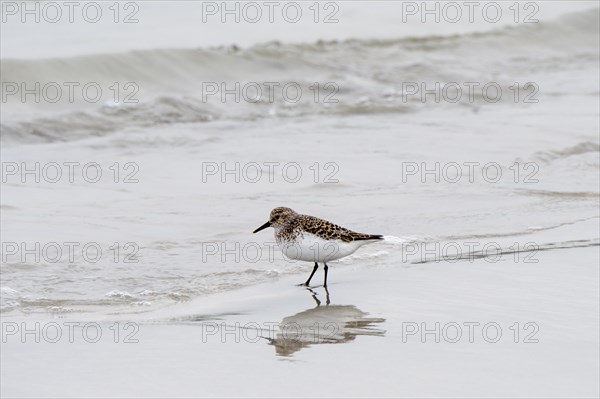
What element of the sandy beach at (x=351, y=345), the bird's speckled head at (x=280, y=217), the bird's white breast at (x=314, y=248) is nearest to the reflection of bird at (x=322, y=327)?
the sandy beach at (x=351, y=345)

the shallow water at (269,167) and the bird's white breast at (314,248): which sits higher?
the shallow water at (269,167)

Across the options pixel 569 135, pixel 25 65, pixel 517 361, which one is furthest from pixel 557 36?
pixel 517 361

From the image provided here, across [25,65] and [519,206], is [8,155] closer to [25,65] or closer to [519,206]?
[25,65]

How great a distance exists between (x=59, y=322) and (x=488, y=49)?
51.0 feet

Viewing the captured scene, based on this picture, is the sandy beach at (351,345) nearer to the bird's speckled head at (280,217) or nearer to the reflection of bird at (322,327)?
the reflection of bird at (322,327)

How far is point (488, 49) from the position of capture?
20.9 m

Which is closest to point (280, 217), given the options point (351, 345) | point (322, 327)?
point (322, 327)

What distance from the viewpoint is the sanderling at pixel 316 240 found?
7.52m

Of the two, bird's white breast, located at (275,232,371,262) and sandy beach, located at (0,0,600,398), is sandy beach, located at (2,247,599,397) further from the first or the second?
bird's white breast, located at (275,232,371,262)

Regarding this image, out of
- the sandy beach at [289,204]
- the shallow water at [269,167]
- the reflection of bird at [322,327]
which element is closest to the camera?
the sandy beach at [289,204]

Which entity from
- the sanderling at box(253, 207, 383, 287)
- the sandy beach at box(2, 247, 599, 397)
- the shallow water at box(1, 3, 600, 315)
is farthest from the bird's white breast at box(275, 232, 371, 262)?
the shallow water at box(1, 3, 600, 315)

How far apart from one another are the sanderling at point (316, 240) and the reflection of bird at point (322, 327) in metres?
0.46

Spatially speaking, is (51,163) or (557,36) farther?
(557,36)

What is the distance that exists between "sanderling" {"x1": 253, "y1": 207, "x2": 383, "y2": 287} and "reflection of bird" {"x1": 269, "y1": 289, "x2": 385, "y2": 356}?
1.51 ft
